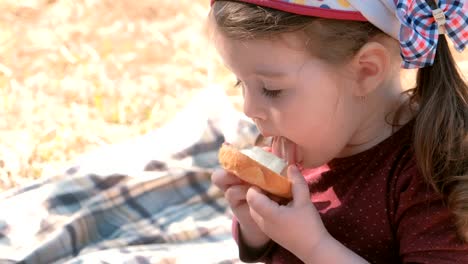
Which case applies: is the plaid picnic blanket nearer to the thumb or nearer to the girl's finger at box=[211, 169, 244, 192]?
the girl's finger at box=[211, 169, 244, 192]

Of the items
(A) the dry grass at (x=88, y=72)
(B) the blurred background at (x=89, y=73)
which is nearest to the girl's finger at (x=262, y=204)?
(A) the dry grass at (x=88, y=72)

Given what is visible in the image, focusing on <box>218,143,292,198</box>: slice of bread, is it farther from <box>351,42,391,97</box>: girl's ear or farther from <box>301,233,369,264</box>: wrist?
<box>351,42,391,97</box>: girl's ear

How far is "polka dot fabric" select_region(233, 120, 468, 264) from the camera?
68.8 inches

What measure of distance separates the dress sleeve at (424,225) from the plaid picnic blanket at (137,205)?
86cm

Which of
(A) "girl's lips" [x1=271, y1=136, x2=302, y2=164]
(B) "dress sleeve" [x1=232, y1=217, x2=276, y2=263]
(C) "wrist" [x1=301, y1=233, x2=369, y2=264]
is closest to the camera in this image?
(C) "wrist" [x1=301, y1=233, x2=369, y2=264]

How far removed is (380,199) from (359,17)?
16.3 inches

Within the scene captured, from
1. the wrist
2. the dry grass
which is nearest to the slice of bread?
the wrist

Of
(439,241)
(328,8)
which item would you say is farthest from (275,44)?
(439,241)

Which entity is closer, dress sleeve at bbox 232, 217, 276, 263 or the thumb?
the thumb

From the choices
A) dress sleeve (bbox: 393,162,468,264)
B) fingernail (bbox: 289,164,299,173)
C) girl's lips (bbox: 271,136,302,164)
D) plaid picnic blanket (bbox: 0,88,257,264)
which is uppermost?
girl's lips (bbox: 271,136,302,164)

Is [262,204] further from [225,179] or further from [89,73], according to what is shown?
[89,73]

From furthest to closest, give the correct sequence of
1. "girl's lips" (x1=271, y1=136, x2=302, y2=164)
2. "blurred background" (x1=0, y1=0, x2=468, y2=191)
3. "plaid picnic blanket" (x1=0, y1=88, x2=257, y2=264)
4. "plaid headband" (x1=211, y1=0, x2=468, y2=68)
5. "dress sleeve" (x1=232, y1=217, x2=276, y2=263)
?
"blurred background" (x1=0, y1=0, x2=468, y2=191), "plaid picnic blanket" (x1=0, y1=88, x2=257, y2=264), "dress sleeve" (x1=232, y1=217, x2=276, y2=263), "girl's lips" (x1=271, y1=136, x2=302, y2=164), "plaid headband" (x1=211, y1=0, x2=468, y2=68)

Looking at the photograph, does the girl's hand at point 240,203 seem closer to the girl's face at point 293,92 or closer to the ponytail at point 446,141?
the girl's face at point 293,92

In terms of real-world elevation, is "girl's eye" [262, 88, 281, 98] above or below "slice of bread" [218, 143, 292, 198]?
above
